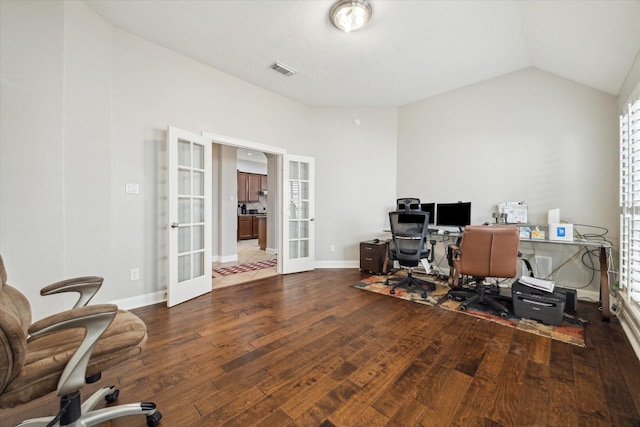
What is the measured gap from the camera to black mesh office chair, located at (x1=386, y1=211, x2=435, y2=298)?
10.3 feet

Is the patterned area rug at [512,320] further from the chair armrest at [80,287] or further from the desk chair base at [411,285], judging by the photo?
the chair armrest at [80,287]

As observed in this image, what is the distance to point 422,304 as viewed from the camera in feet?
9.45

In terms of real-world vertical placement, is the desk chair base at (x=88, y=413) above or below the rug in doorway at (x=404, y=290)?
above

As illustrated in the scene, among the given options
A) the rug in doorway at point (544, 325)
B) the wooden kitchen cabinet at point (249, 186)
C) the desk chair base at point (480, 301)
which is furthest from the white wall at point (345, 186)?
the wooden kitchen cabinet at point (249, 186)

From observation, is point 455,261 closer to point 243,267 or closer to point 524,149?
point 524,149

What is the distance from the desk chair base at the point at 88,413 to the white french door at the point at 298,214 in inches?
117

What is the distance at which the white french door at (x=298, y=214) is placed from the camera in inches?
167

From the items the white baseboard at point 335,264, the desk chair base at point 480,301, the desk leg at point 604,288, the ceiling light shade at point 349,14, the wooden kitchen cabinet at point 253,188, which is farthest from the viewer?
the wooden kitchen cabinet at point 253,188

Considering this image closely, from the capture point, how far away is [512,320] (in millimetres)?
2457

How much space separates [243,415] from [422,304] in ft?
7.25

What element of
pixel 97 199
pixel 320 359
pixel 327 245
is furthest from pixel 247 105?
pixel 320 359

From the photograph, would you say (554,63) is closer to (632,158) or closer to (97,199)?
(632,158)

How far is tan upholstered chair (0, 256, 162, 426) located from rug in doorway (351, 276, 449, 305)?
2624 millimetres

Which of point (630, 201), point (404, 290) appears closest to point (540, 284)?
point (630, 201)
